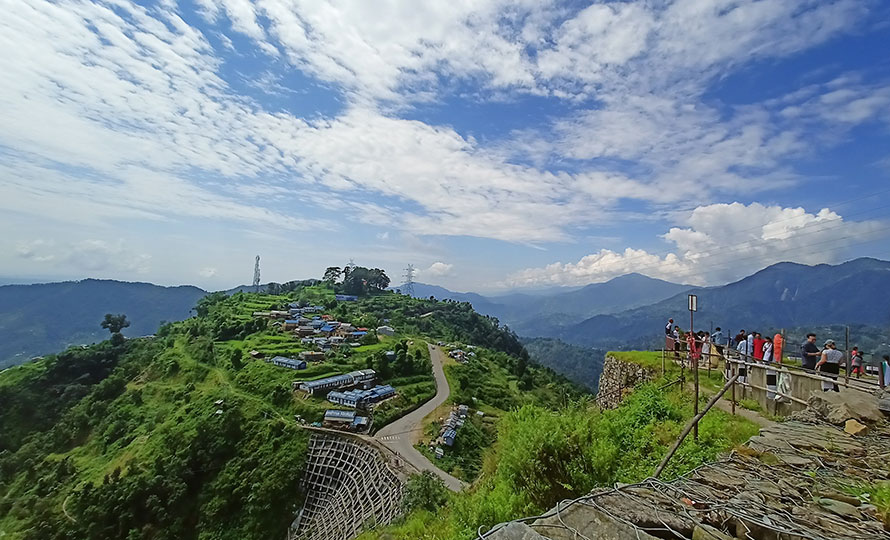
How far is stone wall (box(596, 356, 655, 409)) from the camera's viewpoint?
19.7 meters

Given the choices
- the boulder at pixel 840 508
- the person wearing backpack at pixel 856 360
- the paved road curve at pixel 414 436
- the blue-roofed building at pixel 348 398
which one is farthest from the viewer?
the blue-roofed building at pixel 348 398

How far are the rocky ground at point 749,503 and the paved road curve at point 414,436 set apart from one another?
83.0 ft

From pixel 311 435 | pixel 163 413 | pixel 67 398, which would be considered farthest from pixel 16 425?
pixel 311 435

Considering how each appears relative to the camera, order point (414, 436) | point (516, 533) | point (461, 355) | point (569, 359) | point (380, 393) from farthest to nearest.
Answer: point (569, 359), point (461, 355), point (380, 393), point (414, 436), point (516, 533)

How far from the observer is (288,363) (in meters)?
51.8

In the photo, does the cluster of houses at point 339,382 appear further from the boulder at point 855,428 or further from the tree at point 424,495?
the boulder at point 855,428

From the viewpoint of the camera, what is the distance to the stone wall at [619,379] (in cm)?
1969

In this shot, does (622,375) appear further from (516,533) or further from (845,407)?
(516,533)

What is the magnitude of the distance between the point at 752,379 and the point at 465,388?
130 feet

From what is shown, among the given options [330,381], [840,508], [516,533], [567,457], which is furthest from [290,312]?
[840,508]

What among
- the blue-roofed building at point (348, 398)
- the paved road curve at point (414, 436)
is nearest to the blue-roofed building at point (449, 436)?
the paved road curve at point (414, 436)

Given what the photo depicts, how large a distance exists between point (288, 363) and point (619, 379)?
4086 centimetres

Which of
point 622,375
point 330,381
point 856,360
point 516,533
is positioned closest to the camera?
point 516,533

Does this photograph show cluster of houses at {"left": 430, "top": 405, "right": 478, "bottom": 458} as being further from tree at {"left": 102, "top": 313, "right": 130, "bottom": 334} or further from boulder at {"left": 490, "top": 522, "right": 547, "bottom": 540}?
tree at {"left": 102, "top": 313, "right": 130, "bottom": 334}
